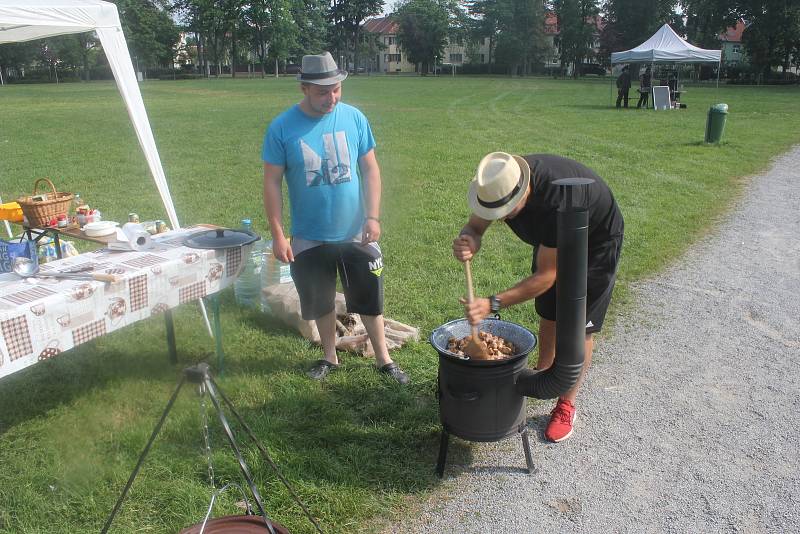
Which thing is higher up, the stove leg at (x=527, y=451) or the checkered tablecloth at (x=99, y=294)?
the checkered tablecloth at (x=99, y=294)

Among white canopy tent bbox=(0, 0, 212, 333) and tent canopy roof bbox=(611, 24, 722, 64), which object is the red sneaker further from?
tent canopy roof bbox=(611, 24, 722, 64)

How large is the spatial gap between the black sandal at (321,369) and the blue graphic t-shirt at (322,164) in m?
0.97

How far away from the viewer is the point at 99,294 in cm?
303

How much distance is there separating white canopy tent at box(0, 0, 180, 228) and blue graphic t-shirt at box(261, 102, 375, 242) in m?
1.25

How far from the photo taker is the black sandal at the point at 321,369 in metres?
4.11

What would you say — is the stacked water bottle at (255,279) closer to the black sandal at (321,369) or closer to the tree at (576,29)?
the black sandal at (321,369)

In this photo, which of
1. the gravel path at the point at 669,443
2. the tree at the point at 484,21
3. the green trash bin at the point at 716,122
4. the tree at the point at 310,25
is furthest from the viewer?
the tree at the point at 310,25

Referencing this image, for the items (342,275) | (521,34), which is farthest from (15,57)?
(342,275)

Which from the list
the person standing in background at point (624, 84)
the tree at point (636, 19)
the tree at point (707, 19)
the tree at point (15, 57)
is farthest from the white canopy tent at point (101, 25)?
the tree at point (15, 57)

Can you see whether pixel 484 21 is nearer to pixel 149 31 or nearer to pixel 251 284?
pixel 149 31

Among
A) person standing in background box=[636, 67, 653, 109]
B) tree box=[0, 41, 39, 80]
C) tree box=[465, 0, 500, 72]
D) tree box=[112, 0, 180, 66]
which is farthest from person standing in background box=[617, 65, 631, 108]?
tree box=[112, 0, 180, 66]

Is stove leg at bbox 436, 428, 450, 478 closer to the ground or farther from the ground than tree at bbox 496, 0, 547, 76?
closer to the ground

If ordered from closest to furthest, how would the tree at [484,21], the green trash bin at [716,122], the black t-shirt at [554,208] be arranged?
the black t-shirt at [554,208]
the green trash bin at [716,122]
the tree at [484,21]

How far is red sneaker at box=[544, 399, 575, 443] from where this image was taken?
3.48 meters
